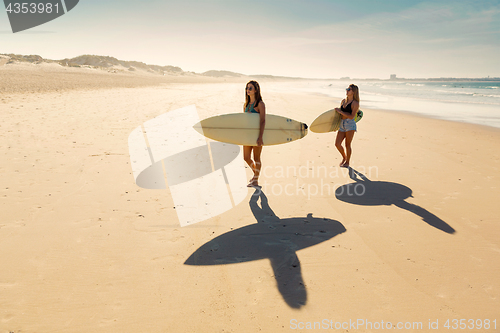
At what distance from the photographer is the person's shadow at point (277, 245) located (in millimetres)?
2590

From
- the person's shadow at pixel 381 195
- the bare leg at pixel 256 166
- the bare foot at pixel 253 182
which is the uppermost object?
the bare leg at pixel 256 166

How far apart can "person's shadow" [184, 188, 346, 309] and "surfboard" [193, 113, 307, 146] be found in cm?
154

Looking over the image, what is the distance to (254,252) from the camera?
9.84 ft

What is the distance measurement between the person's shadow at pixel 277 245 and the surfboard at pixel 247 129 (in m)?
1.54

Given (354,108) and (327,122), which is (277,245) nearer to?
(354,108)

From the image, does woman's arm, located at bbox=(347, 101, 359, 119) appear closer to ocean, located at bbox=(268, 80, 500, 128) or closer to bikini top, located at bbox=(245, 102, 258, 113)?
bikini top, located at bbox=(245, 102, 258, 113)

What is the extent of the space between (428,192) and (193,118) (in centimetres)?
834

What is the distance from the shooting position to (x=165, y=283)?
252cm

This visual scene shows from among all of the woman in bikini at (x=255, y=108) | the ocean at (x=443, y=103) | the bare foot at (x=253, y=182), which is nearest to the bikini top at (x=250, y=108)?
the woman in bikini at (x=255, y=108)

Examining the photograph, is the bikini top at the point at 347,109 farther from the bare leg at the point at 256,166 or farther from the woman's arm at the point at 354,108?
the bare leg at the point at 256,166

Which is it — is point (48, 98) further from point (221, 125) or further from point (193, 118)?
point (221, 125)

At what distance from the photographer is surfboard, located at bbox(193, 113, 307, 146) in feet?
15.9

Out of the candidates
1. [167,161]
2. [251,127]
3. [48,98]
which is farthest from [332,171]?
[48,98]

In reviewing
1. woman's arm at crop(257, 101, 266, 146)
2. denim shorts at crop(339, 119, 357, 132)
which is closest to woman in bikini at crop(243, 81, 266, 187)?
woman's arm at crop(257, 101, 266, 146)
